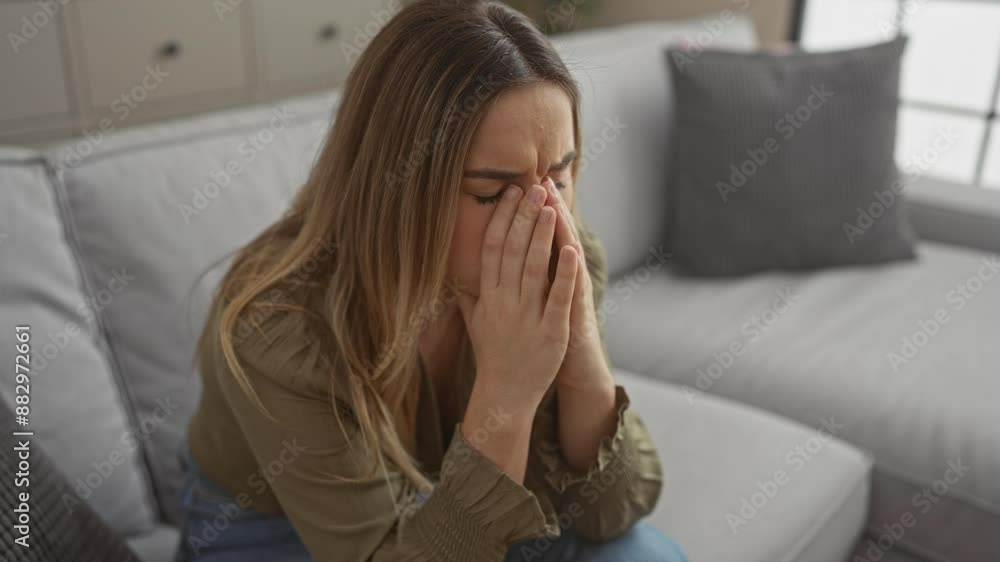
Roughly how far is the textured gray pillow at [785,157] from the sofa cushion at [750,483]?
48 cm

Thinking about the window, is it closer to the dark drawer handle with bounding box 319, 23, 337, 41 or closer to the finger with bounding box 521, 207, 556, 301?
the dark drawer handle with bounding box 319, 23, 337, 41

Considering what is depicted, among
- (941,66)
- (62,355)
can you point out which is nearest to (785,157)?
(62,355)

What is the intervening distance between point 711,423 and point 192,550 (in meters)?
0.73

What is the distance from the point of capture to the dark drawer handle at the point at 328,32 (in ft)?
10.0

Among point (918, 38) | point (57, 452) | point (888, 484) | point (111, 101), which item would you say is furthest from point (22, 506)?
point (918, 38)

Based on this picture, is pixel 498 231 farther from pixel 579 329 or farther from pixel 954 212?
pixel 954 212

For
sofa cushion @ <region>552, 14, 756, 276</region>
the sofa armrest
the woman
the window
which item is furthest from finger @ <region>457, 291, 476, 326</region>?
the window

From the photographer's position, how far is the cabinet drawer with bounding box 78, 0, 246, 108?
8.11 ft

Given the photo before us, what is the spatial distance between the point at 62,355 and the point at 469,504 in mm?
531

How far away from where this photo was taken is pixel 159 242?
1.10 m

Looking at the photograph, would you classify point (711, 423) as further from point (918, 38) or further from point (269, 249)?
point (918, 38)

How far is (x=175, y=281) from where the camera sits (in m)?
1.10

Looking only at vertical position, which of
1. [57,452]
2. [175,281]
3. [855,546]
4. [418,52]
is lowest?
[855,546]

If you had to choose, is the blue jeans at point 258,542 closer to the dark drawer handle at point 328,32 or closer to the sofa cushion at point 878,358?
the sofa cushion at point 878,358
